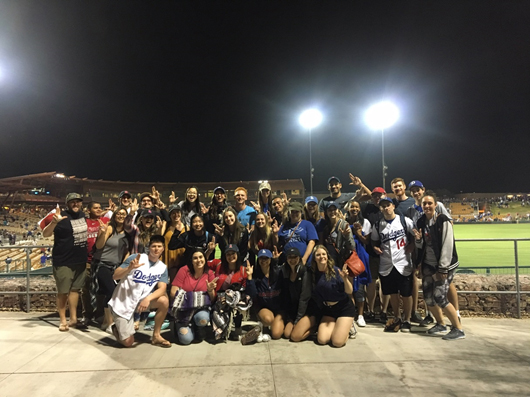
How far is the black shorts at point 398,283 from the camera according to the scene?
4.53m

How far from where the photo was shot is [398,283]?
15.0 feet

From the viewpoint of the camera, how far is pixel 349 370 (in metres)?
3.33

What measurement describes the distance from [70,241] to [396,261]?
5196mm

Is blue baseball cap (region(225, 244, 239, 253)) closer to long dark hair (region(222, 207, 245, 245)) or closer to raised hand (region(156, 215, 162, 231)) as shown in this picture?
long dark hair (region(222, 207, 245, 245))

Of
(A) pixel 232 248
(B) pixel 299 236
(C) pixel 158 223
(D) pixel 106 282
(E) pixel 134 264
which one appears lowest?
(D) pixel 106 282

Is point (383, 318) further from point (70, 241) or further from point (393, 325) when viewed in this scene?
point (70, 241)

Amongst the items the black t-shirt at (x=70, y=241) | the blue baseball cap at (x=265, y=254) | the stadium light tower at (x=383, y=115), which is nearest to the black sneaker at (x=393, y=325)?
the blue baseball cap at (x=265, y=254)

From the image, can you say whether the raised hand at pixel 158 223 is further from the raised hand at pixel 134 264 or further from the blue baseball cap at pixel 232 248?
the blue baseball cap at pixel 232 248

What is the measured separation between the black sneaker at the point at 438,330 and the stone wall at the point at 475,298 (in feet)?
3.33

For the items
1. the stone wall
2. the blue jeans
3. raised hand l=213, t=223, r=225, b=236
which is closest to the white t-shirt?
the stone wall

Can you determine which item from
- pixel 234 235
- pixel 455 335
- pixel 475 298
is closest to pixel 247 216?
pixel 234 235

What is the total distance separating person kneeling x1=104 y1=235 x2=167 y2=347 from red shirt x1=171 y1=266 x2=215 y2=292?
0.23 meters

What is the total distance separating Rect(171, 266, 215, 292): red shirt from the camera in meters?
4.23

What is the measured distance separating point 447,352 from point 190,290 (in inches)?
138
